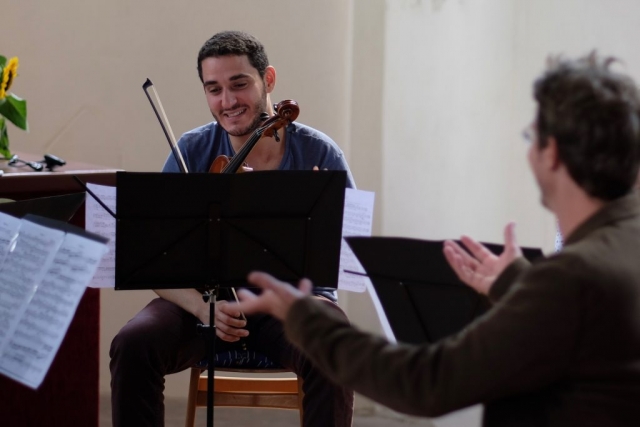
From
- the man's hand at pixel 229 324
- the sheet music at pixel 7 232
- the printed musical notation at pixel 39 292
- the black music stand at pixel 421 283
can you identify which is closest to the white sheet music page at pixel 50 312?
the printed musical notation at pixel 39 292

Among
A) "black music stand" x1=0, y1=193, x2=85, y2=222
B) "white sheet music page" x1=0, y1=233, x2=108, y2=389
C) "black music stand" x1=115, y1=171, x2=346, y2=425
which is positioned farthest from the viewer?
"black music stand" x1=115, y1=171, x2=346, y2=425

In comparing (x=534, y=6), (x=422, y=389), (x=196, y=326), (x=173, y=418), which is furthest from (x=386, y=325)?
(x=173, y=418)

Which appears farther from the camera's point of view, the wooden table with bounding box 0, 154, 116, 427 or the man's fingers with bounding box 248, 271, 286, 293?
the wooden table with bounding box 0, 154, 116, 427

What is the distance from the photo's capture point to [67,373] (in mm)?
2348

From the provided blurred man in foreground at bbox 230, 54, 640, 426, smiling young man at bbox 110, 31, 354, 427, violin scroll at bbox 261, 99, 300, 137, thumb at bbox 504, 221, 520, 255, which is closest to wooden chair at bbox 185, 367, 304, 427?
smiling young man at bbox 110, 31, 354, 427

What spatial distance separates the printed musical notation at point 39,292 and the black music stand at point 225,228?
0.40 meters

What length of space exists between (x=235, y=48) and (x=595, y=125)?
4.90 ft

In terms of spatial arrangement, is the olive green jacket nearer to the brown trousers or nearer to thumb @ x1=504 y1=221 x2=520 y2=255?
thumb @ x1=504 y1=221 x2=520 y2=255

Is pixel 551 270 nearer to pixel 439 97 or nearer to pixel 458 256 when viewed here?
pixel 458 256

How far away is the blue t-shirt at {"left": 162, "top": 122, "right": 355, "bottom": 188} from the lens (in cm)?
243

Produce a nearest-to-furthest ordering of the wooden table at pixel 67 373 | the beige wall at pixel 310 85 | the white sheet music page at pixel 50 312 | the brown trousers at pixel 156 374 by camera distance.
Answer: the white sheet music page at pixel 50 312 → the brown trousers at pixel 156 374 → the wooden table at pixel 67 373 → the beige wall at pixel 310 85

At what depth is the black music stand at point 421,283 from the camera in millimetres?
1524

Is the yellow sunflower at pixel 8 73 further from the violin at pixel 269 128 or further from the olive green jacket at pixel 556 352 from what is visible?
the olive green jacket at pixel 556 352

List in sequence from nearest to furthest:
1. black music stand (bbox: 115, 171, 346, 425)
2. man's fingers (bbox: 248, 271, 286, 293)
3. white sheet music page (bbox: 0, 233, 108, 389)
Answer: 1. man's fingers (bbox: 248, 271, 286, 293)
2. white sheet music page (bbox: 0, 233, 108, 389)
3. black music stand (bbox: 115, 171, 346, 425)
